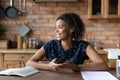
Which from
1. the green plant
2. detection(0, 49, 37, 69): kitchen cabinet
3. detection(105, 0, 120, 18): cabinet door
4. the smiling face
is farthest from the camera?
the green plant

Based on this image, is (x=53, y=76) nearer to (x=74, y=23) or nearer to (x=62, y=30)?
(x=62, y=30)

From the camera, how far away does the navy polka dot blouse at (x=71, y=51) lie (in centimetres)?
225

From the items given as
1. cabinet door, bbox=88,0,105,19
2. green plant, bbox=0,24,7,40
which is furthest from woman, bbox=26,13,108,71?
green plant, bbox=0,24,7,40

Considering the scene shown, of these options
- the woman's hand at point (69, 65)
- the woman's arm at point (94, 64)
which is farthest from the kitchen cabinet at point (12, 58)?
the woman's hand at point (69, 65)

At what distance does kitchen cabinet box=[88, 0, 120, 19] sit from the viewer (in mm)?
3988

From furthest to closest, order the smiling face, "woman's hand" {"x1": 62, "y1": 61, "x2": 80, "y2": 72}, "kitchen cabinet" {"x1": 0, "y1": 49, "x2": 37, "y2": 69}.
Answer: "kitchen cabinet" {"x1": 0, "y1": 49, "x2": 37, "y2": 69}
the smiling face
"woman's hand" {"x1": 62, "y1": 61, "x2": 80, "y2": 72}

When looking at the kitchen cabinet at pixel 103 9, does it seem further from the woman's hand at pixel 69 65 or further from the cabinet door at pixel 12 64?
the woman's hand at pixel 69 65

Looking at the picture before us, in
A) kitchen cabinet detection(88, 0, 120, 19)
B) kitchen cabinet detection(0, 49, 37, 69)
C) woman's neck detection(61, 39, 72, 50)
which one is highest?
kitchen cabinet detection(88, 0, 120, 19)

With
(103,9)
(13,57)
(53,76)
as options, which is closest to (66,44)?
(53,76)

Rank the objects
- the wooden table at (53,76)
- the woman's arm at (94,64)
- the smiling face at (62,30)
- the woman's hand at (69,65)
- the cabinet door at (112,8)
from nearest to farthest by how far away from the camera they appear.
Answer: the wooden table at (53,76), the woman's hand at (69,65), the woman's arm at (94,64), the smiling face at (62,30), the cabinet door at (112,8)

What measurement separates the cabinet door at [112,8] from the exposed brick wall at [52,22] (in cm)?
24

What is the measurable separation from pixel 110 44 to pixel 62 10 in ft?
3.28

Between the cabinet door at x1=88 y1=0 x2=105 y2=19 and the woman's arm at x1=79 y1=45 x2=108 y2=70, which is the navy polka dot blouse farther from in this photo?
the cabinet door at x1=88 y1=0 x2=105 y2=19

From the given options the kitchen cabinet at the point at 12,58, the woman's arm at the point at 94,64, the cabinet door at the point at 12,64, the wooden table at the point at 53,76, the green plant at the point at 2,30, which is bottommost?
the cabinet door at the point at 12,64
